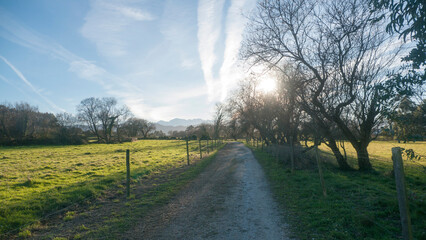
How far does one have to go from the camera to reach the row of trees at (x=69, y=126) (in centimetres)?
4247

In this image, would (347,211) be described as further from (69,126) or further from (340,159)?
(69,126)

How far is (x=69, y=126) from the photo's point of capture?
53250 mm

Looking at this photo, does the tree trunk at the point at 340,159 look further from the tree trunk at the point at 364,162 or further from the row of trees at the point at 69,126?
the row of trees at the point at 69,126

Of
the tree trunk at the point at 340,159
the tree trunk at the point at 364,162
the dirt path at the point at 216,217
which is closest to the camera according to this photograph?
the dirt path at the point at 216,217

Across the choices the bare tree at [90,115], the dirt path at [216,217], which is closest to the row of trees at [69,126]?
the bare tree at [90,115]

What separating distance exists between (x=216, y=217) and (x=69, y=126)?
60543mm

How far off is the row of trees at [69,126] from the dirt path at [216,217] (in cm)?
4948

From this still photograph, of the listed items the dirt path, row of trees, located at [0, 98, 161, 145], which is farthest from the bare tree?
the dirt path

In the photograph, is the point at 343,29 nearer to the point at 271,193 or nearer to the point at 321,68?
the point at 321,68

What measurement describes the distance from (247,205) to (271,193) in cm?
179

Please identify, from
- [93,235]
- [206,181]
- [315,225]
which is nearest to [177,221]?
[93,235]

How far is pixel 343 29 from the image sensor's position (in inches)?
414

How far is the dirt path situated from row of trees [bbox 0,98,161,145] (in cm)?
4948

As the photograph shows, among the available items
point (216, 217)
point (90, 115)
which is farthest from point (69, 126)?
point (216, 217)
